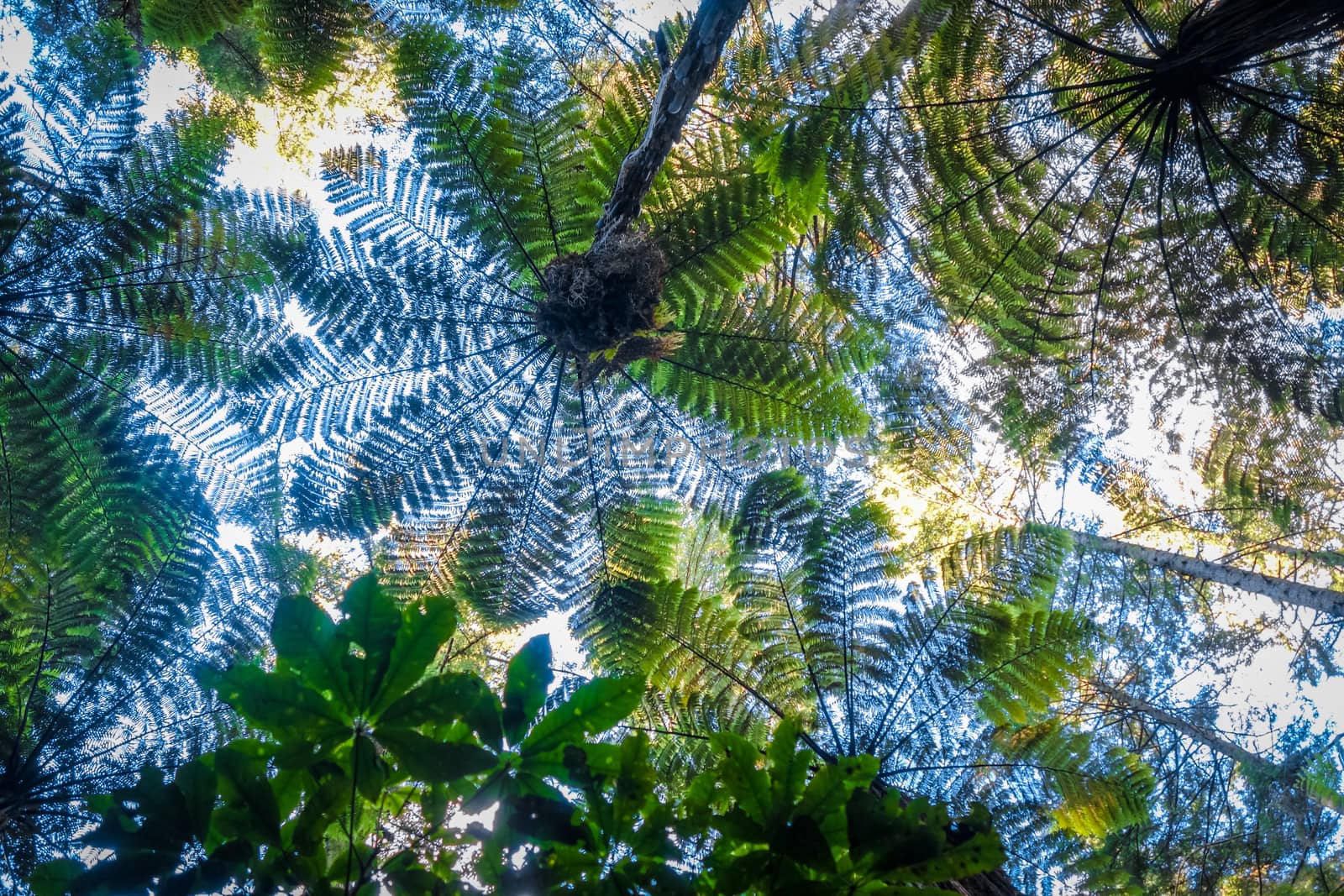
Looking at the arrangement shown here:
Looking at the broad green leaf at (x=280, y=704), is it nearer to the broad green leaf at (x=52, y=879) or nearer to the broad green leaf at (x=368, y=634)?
the broad green leaf at (x=368, y=634)

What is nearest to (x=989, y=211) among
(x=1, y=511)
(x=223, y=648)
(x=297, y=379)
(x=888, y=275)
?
(x=888, y=275)

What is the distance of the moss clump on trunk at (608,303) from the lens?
2.43m

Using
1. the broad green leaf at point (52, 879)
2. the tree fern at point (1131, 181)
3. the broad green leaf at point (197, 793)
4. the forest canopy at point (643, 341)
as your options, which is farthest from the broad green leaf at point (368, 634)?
the tree fern at point (1131, 181)

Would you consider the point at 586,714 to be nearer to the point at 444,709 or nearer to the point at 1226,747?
the point at 444,709

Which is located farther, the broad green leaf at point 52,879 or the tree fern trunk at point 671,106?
the tree fern trunk at point 671,106

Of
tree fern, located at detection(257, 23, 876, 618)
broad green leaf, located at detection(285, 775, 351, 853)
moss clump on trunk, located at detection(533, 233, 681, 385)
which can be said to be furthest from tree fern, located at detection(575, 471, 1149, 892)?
broad green leaf, located at detection(285, 775, 351, 853)

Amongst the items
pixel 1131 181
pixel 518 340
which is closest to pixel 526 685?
pixel 518 340

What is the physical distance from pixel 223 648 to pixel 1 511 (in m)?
1.09

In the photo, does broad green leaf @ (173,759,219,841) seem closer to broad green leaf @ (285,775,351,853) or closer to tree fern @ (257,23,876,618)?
broad green leaf @ (285,775,351,853)

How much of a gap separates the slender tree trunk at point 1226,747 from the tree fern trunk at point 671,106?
13.1ft

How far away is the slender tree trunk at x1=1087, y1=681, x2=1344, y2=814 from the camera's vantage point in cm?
418

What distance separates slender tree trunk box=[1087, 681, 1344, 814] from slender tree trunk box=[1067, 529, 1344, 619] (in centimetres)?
92

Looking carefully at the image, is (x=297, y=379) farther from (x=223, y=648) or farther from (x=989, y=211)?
(x=989, y=211)

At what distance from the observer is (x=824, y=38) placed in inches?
98.1
